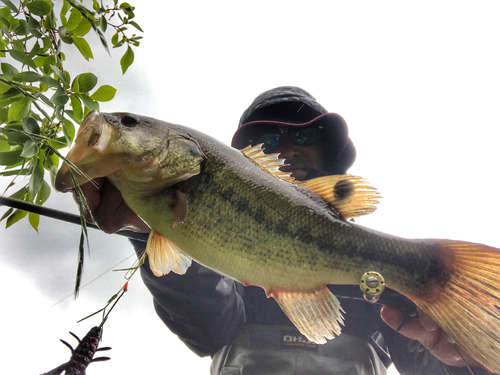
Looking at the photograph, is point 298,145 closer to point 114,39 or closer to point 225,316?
point 225,316

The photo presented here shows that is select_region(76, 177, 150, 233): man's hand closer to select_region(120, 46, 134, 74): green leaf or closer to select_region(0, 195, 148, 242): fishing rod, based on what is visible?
select_region(0, 195, 148, 242): fishing rod

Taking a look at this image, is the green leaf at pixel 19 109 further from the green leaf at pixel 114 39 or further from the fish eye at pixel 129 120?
the green leaf at pixel 114 39

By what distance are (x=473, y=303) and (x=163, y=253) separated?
1289 mm

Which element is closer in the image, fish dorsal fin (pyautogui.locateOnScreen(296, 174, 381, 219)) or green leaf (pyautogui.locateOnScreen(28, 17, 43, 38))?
green leaf (pyautogui.locateOnScreen(28, 17, 43, 38))

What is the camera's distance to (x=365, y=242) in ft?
4.31

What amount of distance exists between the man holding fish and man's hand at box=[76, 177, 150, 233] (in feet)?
1.82

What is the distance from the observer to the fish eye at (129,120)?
1263 mm

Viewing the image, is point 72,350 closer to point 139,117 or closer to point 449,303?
point 139,117

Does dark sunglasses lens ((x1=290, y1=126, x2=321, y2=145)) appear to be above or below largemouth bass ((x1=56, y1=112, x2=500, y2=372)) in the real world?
below

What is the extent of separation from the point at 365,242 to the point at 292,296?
1.31ft

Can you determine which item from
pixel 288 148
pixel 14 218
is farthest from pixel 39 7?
pixel 288 148

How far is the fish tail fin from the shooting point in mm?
1127

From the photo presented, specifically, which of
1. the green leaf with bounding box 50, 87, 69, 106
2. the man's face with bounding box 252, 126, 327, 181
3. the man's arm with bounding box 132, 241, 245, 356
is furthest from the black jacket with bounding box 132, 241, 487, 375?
the man's face with bounding box 252, 126, 327, 181

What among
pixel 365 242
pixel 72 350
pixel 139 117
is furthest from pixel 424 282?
pixel 139 117
